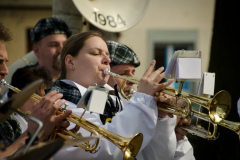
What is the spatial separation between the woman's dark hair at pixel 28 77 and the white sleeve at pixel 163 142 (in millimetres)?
1157

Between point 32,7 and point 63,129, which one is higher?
point 32,7

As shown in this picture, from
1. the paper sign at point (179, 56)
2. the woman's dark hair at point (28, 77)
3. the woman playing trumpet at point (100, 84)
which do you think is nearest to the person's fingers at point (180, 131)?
the woman playing trumpet at point (100, 84)

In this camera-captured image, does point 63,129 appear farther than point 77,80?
No

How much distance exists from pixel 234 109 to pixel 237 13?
1229 mm

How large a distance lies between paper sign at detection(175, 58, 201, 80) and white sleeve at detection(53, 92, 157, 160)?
26cm

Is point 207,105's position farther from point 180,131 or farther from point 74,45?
point 74,45

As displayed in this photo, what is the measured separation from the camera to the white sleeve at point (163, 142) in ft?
9.91

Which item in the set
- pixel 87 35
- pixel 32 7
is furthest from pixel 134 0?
pixel 32 7

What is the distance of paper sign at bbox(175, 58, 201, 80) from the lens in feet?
8.33

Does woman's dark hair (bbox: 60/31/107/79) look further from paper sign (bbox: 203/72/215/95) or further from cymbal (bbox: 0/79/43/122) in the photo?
cymbal (bbox: 0/79/43/122)

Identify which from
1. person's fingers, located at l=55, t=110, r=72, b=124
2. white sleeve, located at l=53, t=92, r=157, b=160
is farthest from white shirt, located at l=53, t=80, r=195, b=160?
person's fingers, located at l=55, t=110, r=72, b=124

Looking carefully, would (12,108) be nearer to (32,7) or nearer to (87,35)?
(87,35)

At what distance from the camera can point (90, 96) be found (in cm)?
237

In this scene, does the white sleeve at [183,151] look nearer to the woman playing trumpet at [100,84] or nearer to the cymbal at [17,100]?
the woman playing trumpet at [100,84]
